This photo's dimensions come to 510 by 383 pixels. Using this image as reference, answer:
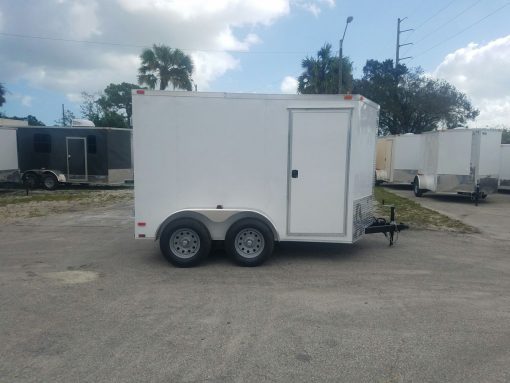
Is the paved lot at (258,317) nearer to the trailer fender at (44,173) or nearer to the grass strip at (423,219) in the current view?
the grass strip at (423,219)

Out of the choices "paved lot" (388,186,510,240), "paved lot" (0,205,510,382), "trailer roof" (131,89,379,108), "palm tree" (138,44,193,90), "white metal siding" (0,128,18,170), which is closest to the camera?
"paved lot" (0,205,510,382)

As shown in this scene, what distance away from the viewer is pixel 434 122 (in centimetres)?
3656

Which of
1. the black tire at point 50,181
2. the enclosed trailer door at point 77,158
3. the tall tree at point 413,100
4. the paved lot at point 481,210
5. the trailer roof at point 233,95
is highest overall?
the tall tree at point 413,100

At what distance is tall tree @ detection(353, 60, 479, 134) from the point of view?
35.1 m

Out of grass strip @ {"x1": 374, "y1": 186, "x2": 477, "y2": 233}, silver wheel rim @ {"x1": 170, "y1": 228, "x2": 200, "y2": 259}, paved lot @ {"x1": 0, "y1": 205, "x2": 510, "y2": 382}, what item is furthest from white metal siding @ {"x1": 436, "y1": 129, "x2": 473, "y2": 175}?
silver wheel rim @ {"x1": 170, "y1": 228, "x2": 200, "y2": 259}

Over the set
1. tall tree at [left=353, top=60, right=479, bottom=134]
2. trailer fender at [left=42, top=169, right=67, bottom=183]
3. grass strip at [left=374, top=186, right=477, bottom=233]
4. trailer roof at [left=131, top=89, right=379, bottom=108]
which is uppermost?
tall tree at [left=353, top=60, right=479, bottom=134]

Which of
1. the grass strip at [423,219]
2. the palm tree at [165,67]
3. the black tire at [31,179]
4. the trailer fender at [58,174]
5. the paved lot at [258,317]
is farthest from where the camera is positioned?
the palm tree at [165,67]

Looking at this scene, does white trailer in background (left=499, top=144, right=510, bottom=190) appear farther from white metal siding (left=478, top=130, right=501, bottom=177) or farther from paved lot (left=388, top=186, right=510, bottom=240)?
white metal siding (left=478, top=130, right=501, bottom=177)

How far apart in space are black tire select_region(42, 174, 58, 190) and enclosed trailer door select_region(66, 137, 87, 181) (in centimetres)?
67

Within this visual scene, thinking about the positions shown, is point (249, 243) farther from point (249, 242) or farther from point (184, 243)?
point (184, 243)

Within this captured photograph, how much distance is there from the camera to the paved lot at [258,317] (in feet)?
11.8

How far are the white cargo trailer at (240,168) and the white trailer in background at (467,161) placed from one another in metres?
10.1

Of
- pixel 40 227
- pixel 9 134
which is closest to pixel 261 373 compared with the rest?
pixel 40 227

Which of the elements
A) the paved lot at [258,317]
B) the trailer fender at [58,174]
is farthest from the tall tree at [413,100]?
the paved lot at [258,317]
